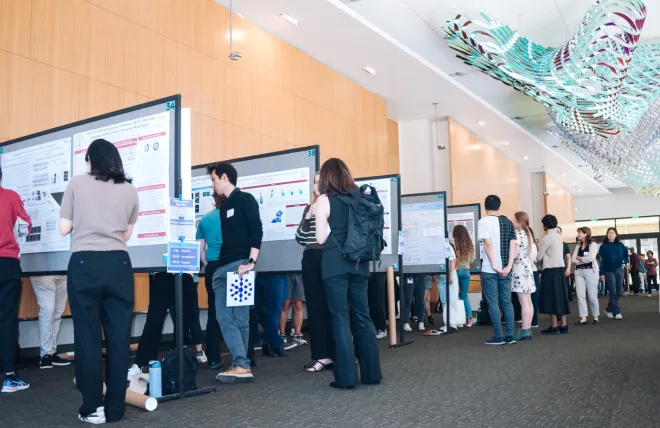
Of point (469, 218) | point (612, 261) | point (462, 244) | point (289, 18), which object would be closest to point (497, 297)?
point (462, 244)

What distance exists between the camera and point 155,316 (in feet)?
14.7

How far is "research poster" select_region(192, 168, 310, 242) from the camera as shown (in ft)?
18.0

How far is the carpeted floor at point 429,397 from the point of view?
302 centimetres

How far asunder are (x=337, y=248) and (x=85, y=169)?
1853 mm

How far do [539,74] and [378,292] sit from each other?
172 inches

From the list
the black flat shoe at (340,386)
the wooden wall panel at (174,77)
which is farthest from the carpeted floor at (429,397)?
the wooden wall panel at (174,77)

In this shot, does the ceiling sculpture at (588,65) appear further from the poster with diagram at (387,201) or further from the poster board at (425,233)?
the poster with diagram at (387,201)

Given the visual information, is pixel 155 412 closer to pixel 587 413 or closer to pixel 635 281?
pixel 587 413

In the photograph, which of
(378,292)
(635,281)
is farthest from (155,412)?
(635,281)

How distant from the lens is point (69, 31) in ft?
20.6

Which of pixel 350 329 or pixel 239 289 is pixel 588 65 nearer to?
pixel 350 329

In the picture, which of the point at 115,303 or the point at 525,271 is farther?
the point at 525,271

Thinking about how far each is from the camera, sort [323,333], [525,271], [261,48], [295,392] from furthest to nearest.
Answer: [261,48] < [525,271] < [323,333] < [295,392]

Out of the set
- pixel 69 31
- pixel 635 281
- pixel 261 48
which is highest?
pixel 261 48
